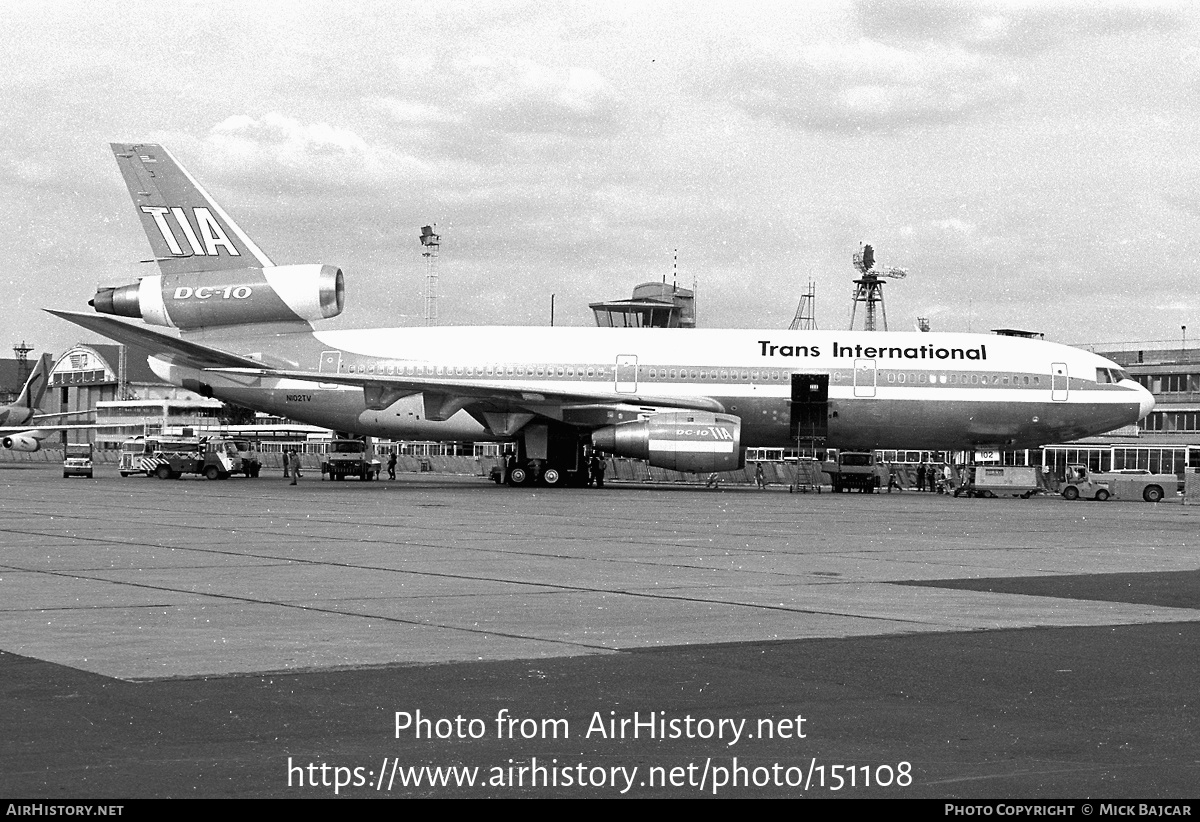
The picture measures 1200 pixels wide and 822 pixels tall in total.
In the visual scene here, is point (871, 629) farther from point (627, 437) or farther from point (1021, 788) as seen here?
point (627, 437)

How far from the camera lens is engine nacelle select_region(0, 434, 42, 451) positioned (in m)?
81.8

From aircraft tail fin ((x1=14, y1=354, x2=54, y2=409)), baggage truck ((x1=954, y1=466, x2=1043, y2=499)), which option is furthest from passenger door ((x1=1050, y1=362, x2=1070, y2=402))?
aircraft tail fin ((x1=14, y1=354, x2=54, y2=409))

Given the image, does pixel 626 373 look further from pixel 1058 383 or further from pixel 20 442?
pixel 20 442

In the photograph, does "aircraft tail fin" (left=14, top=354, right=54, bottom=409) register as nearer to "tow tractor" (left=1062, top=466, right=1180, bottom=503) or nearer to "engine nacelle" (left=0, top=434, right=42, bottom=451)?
"engine nacelle" (left=0, top=434, right=42, bottom=451)

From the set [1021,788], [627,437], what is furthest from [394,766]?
[627,437]

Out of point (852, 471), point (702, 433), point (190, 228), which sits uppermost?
point (190, 228)

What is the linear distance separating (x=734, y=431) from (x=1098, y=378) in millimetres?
11093

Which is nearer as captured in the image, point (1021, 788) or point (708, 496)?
point (1021, 788)

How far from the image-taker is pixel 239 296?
4134 cm

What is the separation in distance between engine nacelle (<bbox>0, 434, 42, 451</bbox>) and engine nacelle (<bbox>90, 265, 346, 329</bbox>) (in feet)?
144

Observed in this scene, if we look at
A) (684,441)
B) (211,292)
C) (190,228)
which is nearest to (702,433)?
(684,441)

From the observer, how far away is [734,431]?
122ft

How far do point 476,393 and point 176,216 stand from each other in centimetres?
1118

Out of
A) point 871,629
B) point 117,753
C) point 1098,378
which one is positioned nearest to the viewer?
point 117,753
